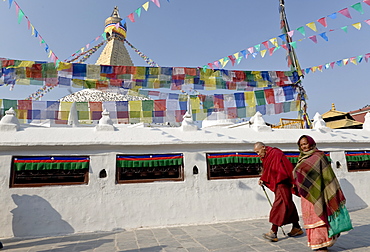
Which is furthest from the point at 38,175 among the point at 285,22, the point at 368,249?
the point at 285,22

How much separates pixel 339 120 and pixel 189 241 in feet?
62.6

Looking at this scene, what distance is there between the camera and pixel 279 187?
3.76 metres

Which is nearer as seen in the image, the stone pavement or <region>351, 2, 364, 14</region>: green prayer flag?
the stone pavement

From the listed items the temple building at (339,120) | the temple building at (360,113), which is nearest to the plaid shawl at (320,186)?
the temple building at (339,120)

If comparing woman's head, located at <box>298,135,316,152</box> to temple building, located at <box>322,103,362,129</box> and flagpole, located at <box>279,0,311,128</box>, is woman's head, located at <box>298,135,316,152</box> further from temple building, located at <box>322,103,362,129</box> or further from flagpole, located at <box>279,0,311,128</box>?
temple building, located at <box>322,103,362,129</box>

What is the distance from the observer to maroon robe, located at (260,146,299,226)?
365 centimetres

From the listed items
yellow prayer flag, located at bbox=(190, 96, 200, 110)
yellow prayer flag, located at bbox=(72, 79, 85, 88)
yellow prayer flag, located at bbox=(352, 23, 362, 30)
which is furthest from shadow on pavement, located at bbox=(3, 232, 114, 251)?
yellow prayer flag, located at bbox=(352, 23, 362, 30)

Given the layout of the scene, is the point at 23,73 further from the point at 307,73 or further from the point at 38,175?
the point at 307,73

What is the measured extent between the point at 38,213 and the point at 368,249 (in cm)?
535

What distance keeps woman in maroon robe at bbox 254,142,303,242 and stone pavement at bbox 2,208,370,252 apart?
270 mm

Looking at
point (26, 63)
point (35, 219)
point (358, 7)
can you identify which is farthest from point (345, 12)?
point (26, 63)

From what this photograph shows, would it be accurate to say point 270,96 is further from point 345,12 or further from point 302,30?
point 345,12

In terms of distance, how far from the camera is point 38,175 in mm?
4719

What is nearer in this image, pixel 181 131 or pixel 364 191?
pixel 181 131
